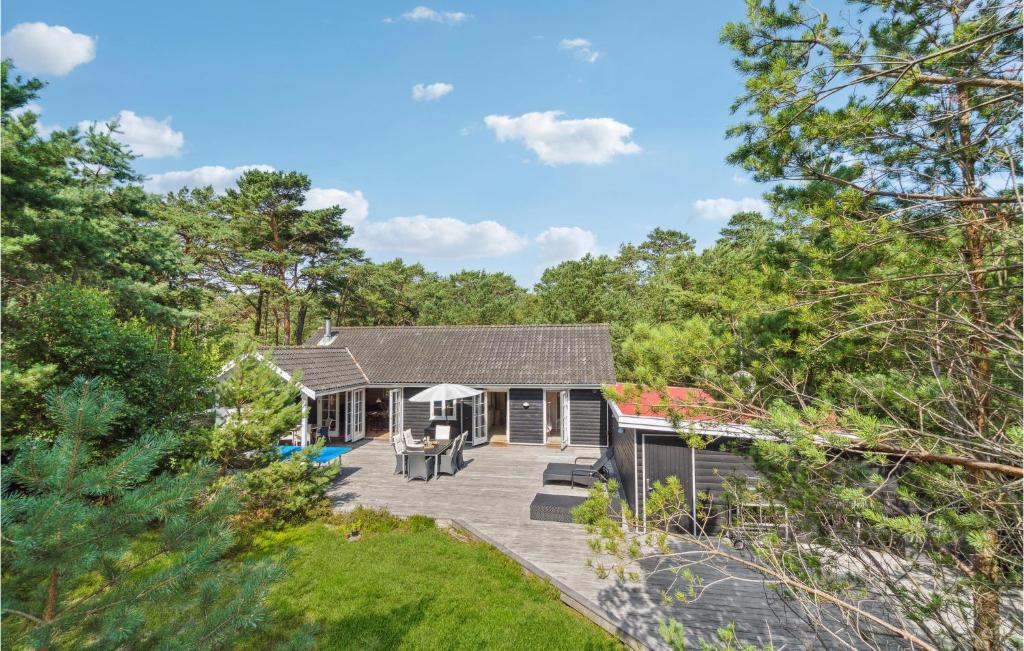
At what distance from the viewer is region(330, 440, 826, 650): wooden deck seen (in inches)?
201

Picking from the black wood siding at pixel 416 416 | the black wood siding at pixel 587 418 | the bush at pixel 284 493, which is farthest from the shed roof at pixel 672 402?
the black wood siding at pixel 416 416

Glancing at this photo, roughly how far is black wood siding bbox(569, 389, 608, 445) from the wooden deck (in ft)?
1.82

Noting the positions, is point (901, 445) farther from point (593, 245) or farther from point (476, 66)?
point (593, 245)

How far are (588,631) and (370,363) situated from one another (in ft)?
44.9

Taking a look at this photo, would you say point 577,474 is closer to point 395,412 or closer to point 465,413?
point 465,413

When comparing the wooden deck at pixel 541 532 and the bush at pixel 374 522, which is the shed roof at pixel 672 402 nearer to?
the wooden deck at pixel 541 532

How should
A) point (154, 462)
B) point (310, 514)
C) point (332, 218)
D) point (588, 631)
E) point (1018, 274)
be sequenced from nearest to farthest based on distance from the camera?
1. point (154, 462)
2. point (1018, 274)
3. point (588, 631)
4. point (310, 514)
5. point (332, 218)

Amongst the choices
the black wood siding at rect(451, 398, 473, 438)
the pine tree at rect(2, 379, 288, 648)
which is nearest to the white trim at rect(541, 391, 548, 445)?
the black wood siding at rect(451, 398, 473, 438)

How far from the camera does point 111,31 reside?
20.1ft

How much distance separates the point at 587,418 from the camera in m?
14.9

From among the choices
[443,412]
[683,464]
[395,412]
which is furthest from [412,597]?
[395,412]

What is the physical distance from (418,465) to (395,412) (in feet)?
17.0

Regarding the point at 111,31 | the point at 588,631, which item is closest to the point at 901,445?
the point at 588,631

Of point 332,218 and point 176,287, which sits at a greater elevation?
point 332,218
